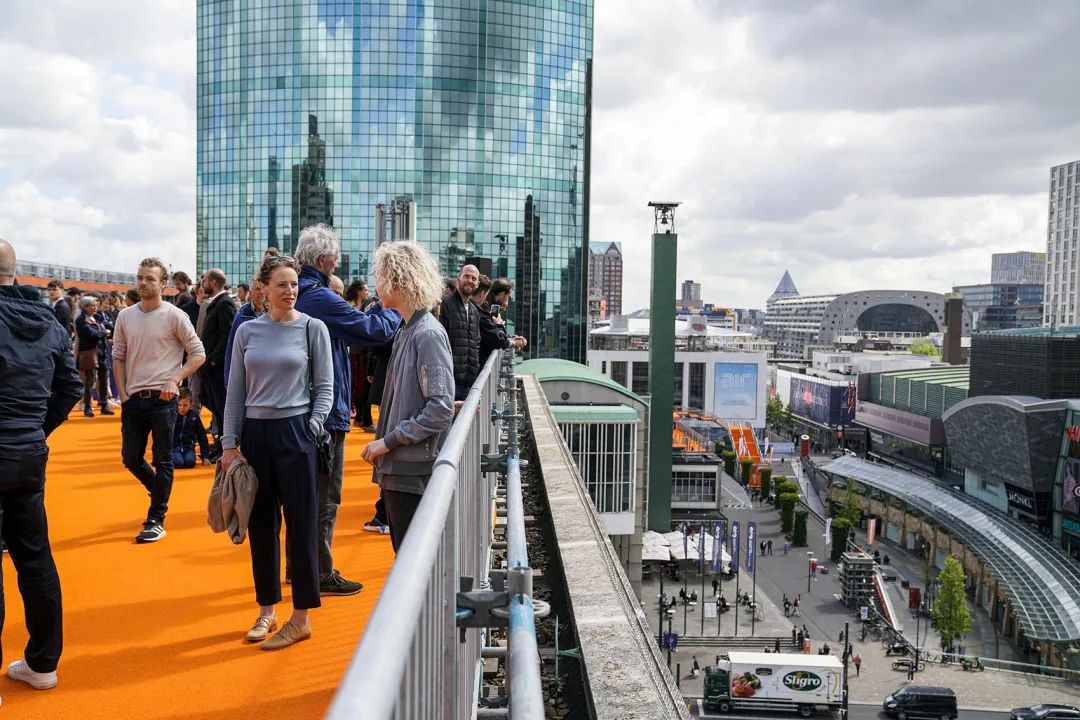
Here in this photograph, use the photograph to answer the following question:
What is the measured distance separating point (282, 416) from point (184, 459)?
632 cm

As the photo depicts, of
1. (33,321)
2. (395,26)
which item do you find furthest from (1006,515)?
(33,321)

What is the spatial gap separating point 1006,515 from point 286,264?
222 ft

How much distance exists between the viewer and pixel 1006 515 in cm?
6156

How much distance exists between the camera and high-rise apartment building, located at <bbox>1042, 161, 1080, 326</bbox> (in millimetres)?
116188

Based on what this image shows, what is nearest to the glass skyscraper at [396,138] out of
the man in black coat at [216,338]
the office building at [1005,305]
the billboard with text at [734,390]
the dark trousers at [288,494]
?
the billboard with text at [734,390]

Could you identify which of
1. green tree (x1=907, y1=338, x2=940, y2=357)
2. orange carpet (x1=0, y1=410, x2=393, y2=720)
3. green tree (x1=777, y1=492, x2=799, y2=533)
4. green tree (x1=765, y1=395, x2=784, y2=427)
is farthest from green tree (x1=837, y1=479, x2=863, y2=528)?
green tree (x1=907, y1=338, x2=940, y2=357)

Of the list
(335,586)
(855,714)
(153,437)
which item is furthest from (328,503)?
(855,714)

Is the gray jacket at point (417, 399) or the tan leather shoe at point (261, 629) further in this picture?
the tan leather shoe at point (261, 629)

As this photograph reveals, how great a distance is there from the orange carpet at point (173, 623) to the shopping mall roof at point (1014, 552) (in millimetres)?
46862

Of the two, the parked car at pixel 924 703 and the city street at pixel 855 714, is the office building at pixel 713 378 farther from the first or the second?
the parked car at pixel 924 703

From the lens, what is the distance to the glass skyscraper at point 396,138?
256 ft

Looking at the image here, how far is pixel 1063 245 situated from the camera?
118 meters

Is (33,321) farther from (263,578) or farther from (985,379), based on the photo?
(985,379)

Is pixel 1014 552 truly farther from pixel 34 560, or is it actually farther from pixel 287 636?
pixel 34 560
